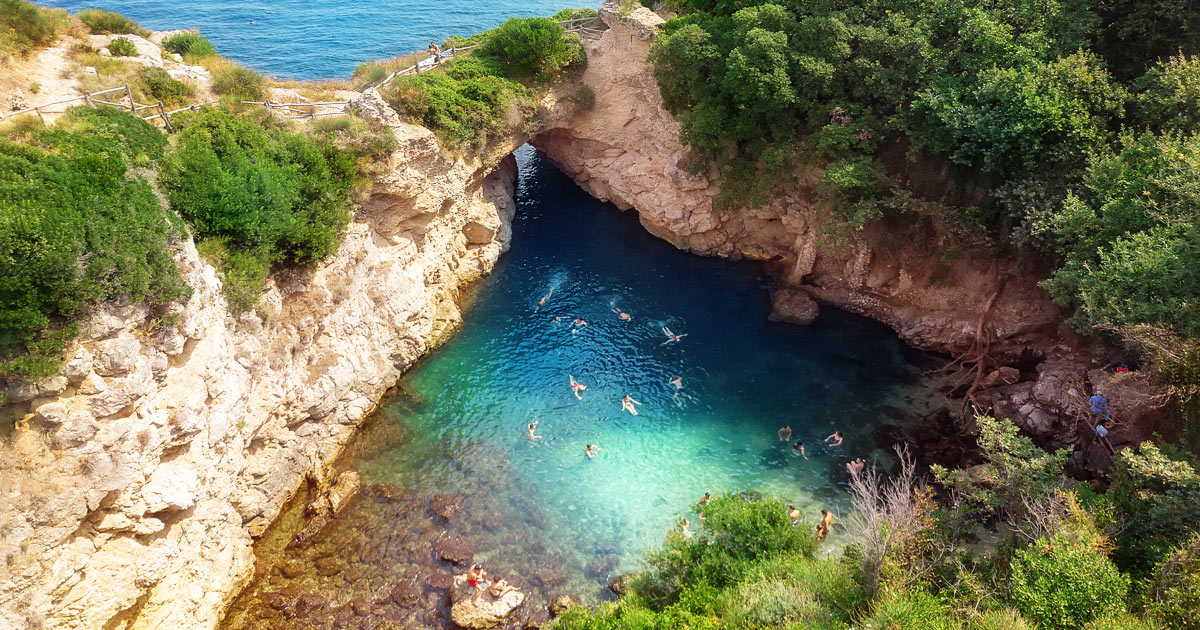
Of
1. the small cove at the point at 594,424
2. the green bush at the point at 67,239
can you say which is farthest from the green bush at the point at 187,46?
the small cove at the point at 594,424

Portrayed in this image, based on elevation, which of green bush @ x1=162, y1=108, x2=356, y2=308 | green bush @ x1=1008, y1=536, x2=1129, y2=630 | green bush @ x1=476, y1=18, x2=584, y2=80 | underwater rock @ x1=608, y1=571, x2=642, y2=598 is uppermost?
green bush @ x1=476, y1=18, x2=584, y2=80

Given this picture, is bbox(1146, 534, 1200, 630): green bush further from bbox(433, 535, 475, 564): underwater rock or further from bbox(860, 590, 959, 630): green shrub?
bbox(433, 535, 475, 564): underwater rock

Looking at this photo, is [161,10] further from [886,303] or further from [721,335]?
[886,303]

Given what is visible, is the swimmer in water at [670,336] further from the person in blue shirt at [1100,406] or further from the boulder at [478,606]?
the person in blue shirt at [1100,406]

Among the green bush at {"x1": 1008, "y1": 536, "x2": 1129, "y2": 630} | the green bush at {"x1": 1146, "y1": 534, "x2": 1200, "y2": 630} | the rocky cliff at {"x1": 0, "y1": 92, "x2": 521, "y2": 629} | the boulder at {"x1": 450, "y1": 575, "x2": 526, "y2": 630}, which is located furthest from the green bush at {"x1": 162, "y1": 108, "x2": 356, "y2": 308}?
the green bush at {"x1": 1146, "y1": 534, "x2": 1200, "y2": 630}

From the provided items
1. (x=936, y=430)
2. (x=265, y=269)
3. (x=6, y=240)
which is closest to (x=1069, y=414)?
(x=936, y=430)

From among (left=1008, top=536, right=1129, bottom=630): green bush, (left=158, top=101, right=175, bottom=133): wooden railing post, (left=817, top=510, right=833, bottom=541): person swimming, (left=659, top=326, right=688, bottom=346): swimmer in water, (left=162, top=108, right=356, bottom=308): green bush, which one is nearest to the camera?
(left=1008, top=536, right=1129, bottom=630): green bush

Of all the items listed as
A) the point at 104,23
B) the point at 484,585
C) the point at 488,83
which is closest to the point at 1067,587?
the point at 484,585

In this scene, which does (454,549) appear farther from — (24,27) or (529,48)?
(24,27)
